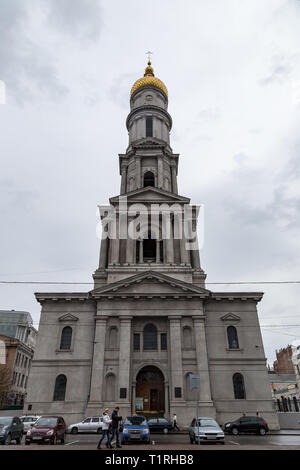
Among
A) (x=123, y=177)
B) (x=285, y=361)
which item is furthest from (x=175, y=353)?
(x=285, y=361)

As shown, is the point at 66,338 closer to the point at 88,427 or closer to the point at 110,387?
the point at 110,387

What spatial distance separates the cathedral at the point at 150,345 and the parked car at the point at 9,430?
33.2ft

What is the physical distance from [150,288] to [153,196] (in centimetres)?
1214

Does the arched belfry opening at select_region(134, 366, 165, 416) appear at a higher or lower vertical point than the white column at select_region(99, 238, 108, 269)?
lower

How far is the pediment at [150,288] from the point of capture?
31797 mm

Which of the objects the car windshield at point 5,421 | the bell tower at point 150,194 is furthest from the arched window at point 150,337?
the car windshield at point 5,421

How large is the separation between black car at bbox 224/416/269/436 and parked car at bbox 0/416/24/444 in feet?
51.2

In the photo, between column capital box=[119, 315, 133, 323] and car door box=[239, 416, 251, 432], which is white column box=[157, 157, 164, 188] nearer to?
column capital box=[119, 315, 133, 323]

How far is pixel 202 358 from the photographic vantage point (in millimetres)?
29781

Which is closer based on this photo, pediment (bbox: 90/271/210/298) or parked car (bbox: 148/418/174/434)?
parked car (bbox: 148/418/174/434)

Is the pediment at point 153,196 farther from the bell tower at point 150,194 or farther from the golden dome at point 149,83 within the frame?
the golden dome at point 149,83

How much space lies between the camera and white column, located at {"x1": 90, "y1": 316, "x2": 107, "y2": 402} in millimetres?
28250

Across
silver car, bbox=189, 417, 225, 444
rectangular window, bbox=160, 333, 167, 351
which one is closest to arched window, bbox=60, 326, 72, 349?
rectangular window, bbox=160, 333, 167, 351
